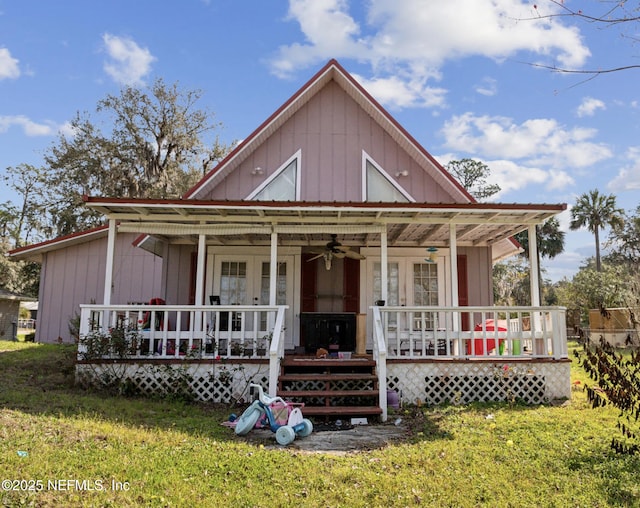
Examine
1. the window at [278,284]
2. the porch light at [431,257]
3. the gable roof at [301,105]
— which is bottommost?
the window at [278,284]

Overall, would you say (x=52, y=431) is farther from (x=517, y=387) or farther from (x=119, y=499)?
(x=517, y=387)

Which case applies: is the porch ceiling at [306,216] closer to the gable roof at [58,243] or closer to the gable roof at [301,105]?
the gable roof at [301,105]

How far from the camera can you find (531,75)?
5586 millimetres

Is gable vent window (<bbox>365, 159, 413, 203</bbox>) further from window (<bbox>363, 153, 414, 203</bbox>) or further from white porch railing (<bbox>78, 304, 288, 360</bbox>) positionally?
white porch railing (<bbox>78, 304, 288, 360</bbox>)

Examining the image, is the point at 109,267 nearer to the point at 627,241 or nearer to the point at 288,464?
the point at 288,464

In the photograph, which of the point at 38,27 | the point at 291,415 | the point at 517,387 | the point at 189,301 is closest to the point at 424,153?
the point at 517,387

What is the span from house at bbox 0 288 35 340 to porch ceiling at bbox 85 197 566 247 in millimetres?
16330

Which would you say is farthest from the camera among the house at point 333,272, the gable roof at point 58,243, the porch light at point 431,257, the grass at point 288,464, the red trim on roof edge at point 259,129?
the gable roof at point 58,243

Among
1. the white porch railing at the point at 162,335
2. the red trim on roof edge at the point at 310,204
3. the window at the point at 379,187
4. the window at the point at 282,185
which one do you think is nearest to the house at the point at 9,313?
the window at the point at 282,185

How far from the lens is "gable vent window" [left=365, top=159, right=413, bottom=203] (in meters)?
12.0

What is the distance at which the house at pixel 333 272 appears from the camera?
27.4 feet

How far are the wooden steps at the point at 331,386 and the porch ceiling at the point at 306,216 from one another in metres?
2.57

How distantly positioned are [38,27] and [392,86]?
33.8 ft

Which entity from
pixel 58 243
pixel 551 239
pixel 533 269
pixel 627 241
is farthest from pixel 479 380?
pixel 627 241
